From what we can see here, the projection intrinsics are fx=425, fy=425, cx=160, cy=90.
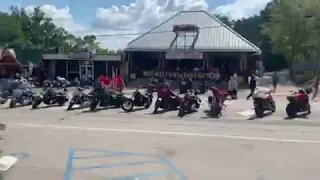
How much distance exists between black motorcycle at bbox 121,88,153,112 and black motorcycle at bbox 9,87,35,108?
5715 millimetres

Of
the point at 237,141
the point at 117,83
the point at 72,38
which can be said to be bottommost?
the point at 237,141

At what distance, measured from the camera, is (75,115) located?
1842 cm

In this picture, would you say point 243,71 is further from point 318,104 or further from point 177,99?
point 177,99

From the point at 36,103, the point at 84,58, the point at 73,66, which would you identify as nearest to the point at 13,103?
the point at 36,103

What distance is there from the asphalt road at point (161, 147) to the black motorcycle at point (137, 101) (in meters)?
1.91

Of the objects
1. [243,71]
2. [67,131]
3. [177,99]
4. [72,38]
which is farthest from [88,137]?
[72,38]

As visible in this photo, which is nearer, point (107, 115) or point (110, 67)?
point (107, 115)

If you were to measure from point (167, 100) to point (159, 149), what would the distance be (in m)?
8.97

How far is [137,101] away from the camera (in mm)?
20500

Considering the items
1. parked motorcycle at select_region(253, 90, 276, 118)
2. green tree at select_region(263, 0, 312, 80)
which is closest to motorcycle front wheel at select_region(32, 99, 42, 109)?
parked motorcycle at select_region(253, 90, 276, 118)

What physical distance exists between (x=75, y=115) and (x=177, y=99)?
4.82 meters

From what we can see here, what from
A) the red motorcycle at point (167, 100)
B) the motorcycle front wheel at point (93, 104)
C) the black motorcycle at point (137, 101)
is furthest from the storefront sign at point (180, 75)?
the motorcycle front wheel at point (93, 104)

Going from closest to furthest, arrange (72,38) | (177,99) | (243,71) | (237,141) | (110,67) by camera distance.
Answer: (237,141), (177,99), (243,71), (110,67), (72,38)

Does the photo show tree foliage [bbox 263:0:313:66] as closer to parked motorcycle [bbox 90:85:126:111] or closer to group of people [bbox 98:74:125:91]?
group of people [bbox 98:74:125:91]
